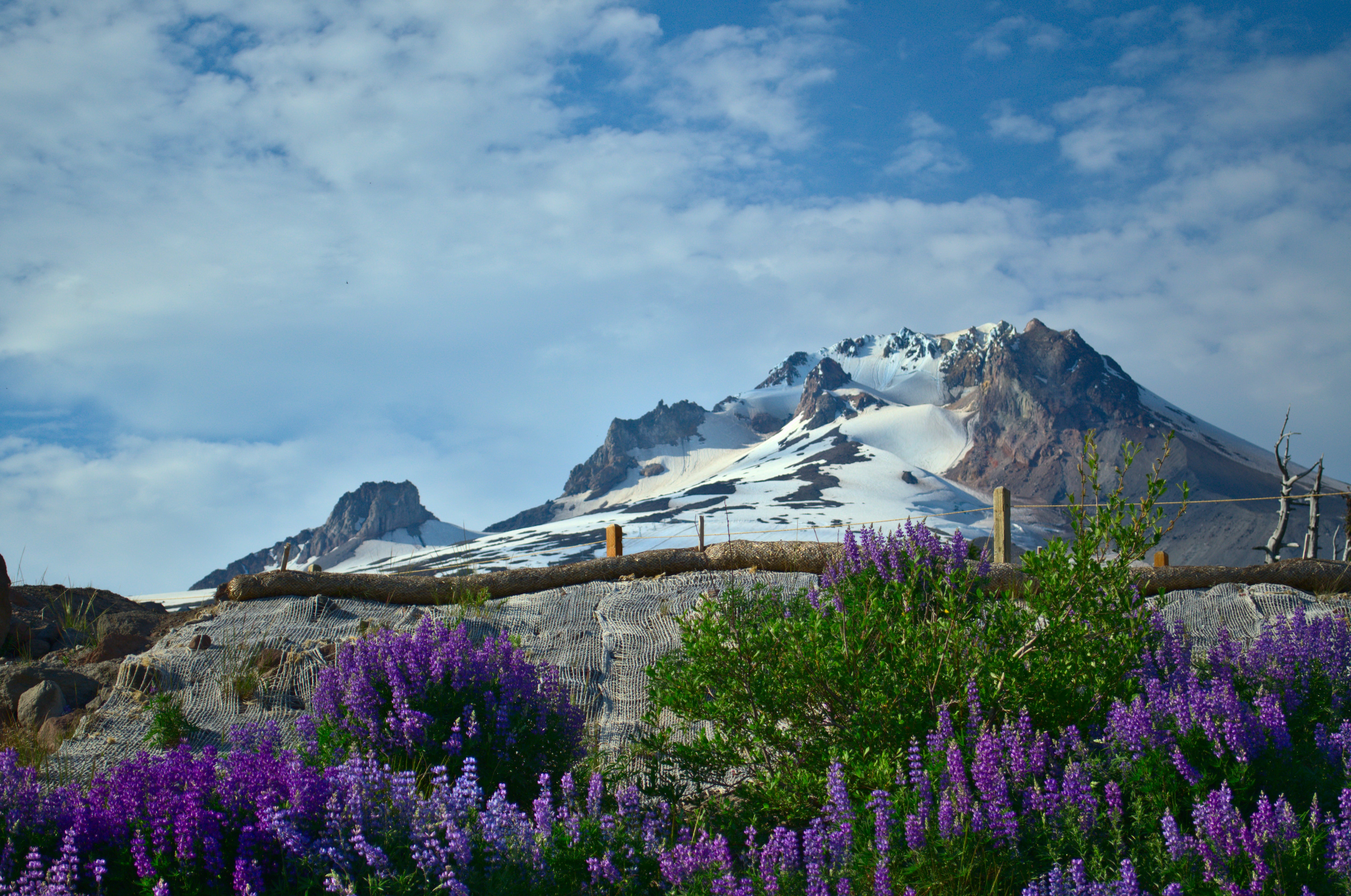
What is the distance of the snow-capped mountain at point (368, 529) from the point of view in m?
150

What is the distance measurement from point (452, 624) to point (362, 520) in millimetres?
164278

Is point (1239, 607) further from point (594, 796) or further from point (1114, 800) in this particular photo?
point (594, 796)

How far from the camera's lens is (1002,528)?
905 cm

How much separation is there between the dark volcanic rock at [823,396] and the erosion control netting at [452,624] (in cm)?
13688

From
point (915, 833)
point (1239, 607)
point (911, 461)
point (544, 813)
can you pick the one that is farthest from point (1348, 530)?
point (911, 461)

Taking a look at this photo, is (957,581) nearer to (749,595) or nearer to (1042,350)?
(749,595)

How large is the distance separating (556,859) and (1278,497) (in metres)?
12.4

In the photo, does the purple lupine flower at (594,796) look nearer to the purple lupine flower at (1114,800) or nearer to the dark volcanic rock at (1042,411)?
the purple lupine flower at (1114,800)

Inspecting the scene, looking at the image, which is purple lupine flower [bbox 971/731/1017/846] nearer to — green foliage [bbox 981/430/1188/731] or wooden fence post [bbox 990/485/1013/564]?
green foliage [bbox 981/430/1188/731]

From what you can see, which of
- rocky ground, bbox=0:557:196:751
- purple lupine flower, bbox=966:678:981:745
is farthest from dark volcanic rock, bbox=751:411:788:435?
purple lupine flower, bbox=966:678:981:745

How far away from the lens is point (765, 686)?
3.76 m

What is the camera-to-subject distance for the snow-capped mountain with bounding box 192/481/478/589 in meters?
150

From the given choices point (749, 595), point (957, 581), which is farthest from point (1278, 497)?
point (957, 581)

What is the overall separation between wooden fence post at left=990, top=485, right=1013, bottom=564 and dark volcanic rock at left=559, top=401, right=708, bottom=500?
140m
